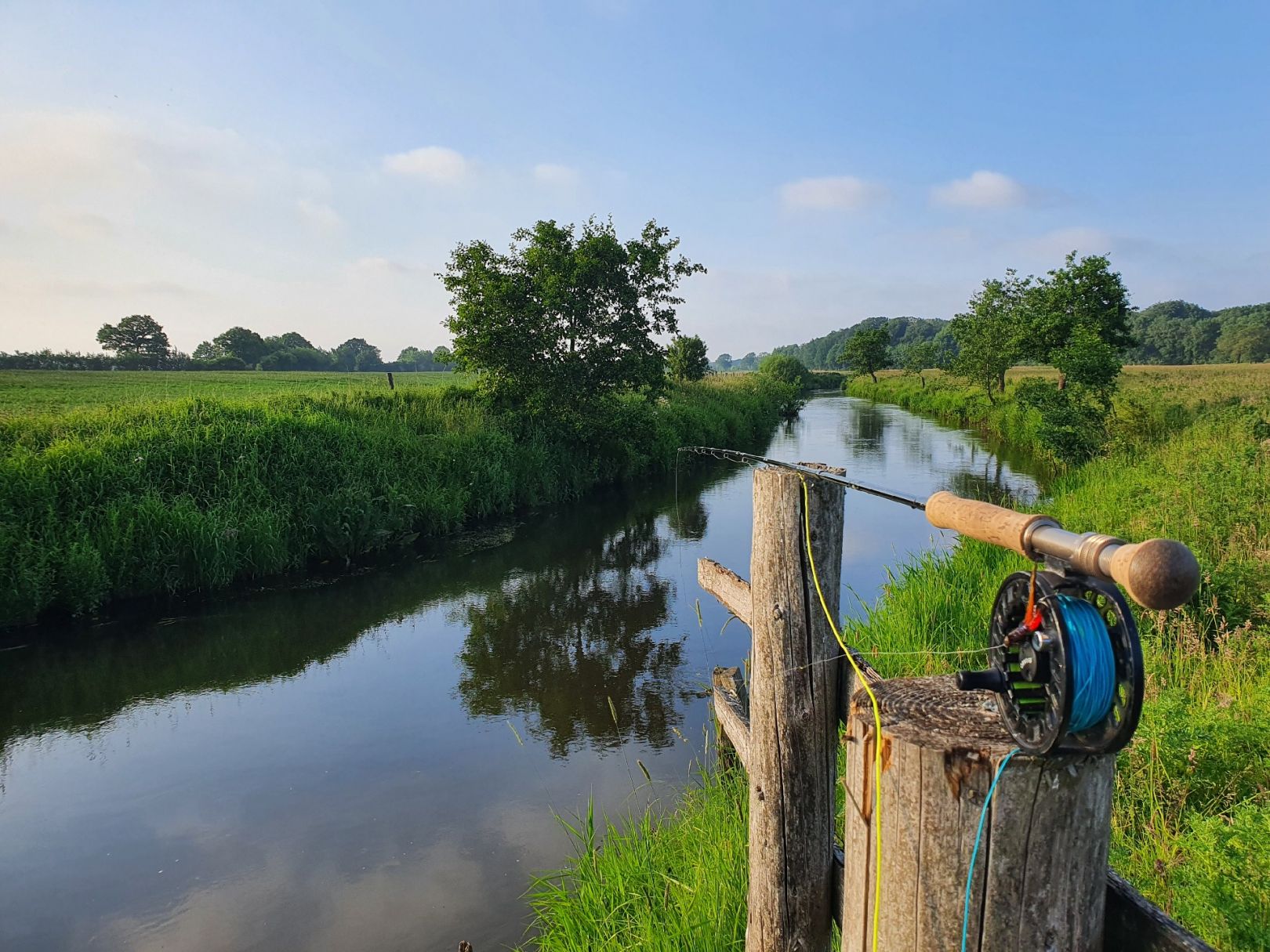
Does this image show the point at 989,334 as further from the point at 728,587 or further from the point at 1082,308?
the point at 728,587

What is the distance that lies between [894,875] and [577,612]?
8179 mm

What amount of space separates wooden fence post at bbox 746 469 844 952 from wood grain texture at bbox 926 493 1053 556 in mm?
361

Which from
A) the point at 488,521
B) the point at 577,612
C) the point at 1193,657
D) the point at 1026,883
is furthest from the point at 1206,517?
the point at 488,521

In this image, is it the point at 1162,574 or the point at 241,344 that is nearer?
the point at 1162,574

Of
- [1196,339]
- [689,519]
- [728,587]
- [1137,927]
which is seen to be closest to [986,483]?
[689,519]

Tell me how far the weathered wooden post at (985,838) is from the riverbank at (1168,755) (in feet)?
4.17

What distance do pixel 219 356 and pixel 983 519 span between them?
7834 centimetres

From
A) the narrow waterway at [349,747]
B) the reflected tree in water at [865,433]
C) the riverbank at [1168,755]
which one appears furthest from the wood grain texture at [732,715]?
the reflected tree in water at [865,433]

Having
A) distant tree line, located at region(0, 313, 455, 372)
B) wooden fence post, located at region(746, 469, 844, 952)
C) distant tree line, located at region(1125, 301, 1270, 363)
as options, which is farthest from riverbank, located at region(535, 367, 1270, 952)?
distant tree line, located at region(1125, 301, 1270, 363)

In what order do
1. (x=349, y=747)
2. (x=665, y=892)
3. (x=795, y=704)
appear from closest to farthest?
(x=795, y=704) < (x=665, y=892) < (x=349, y=747)

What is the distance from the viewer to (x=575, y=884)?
14.5 feet

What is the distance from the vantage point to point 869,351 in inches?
2928

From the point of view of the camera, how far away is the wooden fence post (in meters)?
2.16

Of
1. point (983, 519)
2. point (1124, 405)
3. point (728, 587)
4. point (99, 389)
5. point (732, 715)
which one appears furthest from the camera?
point (99, 389)
